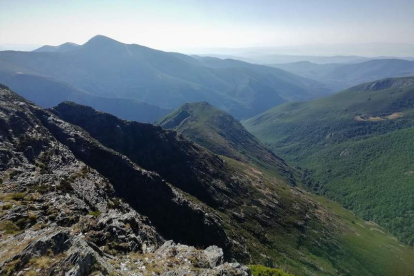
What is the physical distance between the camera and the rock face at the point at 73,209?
29.6 metres

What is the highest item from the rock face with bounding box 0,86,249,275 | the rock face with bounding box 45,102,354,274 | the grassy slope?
the rock face with bounding box 0,86,249,275

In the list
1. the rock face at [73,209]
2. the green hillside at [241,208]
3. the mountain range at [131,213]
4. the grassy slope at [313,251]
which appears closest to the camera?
the rock face at [73,209]

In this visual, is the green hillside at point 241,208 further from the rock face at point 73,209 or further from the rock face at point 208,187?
the rock face at point 73,209

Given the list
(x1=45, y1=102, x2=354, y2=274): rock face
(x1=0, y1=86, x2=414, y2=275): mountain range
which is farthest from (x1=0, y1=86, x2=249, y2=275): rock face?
(x1=45, y1=102, x2=354, y2=274): rock face

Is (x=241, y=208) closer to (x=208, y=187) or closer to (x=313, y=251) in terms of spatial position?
(x=208, y=187)

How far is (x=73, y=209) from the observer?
2019 inches

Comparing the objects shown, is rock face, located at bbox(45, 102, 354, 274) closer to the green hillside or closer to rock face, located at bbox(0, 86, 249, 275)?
the green hillside

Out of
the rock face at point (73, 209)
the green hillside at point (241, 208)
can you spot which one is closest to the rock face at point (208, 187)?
the green hillside at point (241, 208)

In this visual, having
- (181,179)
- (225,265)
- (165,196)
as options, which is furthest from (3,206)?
(181,179)

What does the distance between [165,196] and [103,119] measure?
312 feet

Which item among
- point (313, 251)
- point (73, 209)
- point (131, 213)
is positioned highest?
point (73, 209)

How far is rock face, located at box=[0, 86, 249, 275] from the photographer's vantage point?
29578 mm

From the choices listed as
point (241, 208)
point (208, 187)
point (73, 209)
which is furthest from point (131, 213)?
point (241, 208)

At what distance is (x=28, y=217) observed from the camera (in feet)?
142
